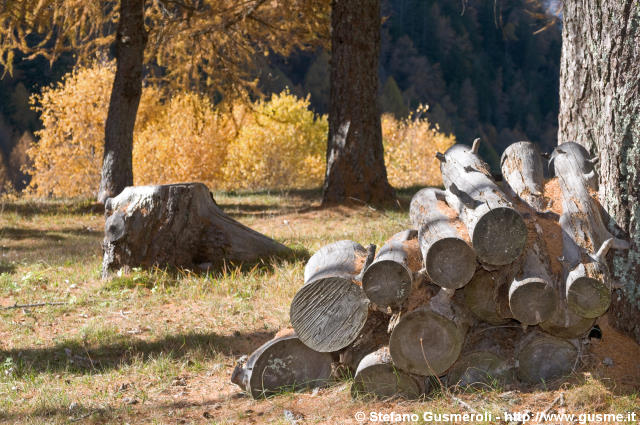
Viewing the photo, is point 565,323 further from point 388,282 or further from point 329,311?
point 329,311

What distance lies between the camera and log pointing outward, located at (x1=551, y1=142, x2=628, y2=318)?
3242mm

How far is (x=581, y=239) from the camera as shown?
3.57 m

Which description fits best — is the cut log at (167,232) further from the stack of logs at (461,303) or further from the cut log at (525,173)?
the cut log at (525,173)

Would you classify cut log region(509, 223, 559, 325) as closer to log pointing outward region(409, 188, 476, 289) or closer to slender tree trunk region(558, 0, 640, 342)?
log pointing outward region(409, 188, 476, 289)

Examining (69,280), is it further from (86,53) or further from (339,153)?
(86,53)

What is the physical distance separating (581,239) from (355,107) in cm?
688

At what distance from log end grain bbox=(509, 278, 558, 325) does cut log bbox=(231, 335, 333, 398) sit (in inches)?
47.4

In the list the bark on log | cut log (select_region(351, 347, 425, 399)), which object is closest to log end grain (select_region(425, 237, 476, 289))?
the bark on log

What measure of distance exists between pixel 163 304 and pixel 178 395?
203 cm

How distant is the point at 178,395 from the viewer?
3992mm

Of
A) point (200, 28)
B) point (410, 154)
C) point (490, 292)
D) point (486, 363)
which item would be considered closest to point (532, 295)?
point (490, 292)

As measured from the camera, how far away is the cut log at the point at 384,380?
11.6ft

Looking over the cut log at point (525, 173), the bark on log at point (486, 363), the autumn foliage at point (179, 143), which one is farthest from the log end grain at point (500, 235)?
the autumn foliage at point (179, 143)

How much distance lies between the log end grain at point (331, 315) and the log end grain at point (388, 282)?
17 cm
